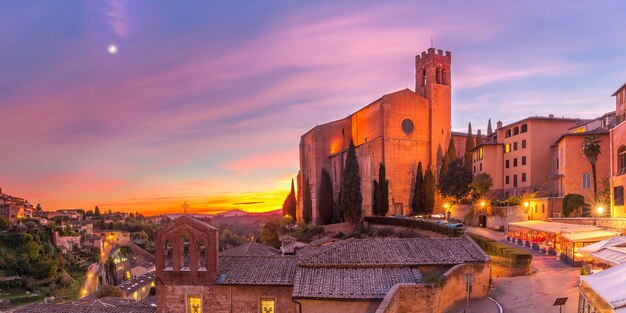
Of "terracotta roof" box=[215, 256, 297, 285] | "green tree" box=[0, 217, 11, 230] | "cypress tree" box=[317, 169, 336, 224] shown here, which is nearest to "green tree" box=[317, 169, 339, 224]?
"cypress tree" box=[317, 169, 336, 224]

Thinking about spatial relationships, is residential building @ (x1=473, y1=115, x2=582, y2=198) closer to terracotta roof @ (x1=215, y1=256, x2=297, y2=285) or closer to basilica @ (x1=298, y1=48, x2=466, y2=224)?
basilica @ (x1=298, y1=48, x2=466, y2=224)

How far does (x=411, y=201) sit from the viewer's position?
5638cm

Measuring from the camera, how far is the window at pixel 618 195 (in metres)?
28.8

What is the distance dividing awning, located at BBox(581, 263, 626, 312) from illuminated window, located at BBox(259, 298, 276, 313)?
1099cm

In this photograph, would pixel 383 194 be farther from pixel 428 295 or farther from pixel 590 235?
pixel 428 295

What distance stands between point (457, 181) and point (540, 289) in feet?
104

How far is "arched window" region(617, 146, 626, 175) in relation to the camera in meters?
29.0

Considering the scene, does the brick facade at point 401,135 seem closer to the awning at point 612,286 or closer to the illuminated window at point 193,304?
the illuminated window at point 193,304

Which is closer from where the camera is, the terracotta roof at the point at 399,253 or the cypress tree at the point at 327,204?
the terracotta roof at the point at 399,253

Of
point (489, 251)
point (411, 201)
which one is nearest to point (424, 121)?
point (411, 201)

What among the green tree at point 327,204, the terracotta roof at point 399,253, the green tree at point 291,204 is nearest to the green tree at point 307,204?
the green tree at point 327,204

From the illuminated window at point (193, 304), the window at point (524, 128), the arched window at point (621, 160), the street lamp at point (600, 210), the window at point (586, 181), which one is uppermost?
the window at point (524, 128)

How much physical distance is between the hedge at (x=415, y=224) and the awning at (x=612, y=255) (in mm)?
14849

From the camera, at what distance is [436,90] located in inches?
2403
